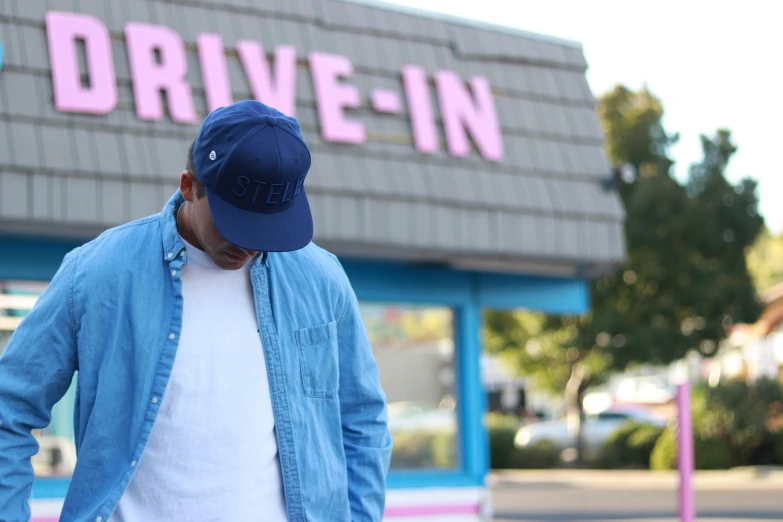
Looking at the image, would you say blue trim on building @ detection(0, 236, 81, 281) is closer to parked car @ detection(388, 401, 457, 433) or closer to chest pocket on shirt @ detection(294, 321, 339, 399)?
parked car @ detection(388, 401, 457, 433)

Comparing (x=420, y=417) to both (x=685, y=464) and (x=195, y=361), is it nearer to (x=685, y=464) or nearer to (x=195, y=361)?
(x=685, y=464)

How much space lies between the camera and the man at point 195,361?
229 centimetres

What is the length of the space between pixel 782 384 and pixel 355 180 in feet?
55.4

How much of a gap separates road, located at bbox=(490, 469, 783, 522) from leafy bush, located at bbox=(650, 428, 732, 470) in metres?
0.39

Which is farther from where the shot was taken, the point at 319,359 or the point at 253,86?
the point at 253,86

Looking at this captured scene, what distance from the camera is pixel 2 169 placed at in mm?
5469

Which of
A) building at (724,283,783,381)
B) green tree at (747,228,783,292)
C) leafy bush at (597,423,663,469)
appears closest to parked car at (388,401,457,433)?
leafy bush at (597,423,663,469)

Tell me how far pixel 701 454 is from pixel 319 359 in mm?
19599

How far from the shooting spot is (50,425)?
6359mm

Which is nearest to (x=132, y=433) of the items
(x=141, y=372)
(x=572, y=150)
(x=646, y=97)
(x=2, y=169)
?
(x=141, y=372)

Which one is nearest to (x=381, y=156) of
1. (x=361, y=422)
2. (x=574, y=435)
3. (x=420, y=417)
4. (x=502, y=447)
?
(x=420, y=417)

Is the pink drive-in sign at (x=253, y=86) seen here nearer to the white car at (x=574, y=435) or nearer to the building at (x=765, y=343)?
the white car at (x=574, y=435)

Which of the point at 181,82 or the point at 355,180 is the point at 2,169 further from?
the point at 355,180

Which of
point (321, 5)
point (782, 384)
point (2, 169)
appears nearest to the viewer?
point (2, 169)
